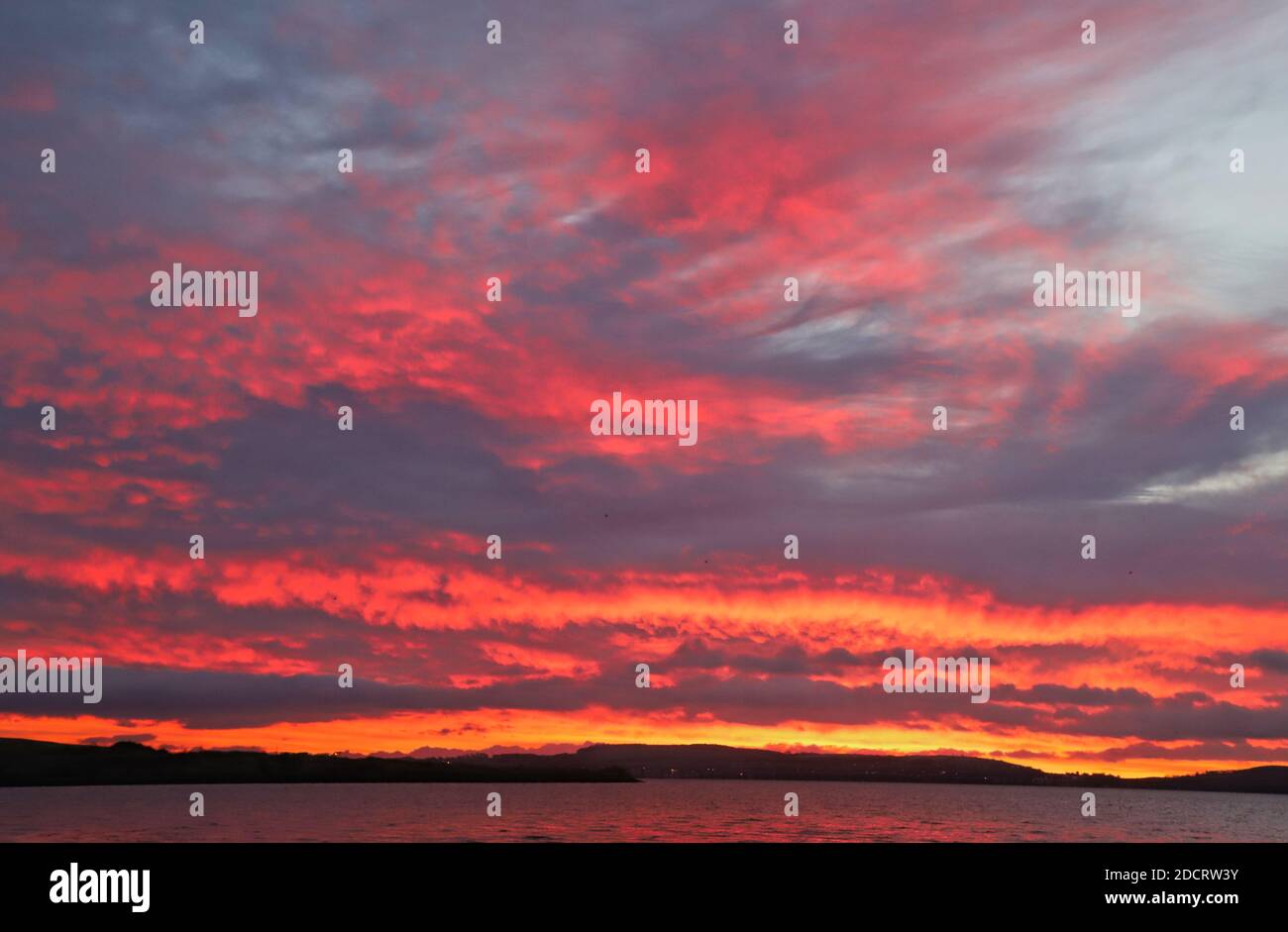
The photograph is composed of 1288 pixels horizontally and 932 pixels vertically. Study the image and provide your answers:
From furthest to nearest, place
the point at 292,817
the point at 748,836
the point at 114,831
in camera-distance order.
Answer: the point at 292,817, the point at 114,831, the point at 748,836
